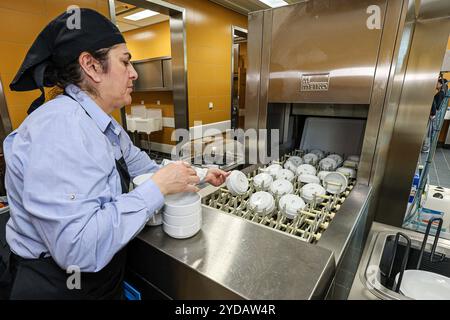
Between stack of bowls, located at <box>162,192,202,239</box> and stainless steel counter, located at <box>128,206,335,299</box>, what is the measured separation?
0.03 metres

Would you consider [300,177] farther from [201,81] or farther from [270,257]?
[201,81]

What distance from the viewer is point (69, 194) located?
55 cm

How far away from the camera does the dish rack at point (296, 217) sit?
915 millimetres

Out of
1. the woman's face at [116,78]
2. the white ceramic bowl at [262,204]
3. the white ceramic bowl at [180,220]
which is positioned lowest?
the white ceramic bowl at [262,204]

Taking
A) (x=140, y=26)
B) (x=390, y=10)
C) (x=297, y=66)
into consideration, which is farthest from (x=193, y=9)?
(x=390, y=10)

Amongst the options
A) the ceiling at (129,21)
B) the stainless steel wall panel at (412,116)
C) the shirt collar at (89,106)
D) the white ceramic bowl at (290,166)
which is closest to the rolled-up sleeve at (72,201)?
the shirt collar at (89,106)

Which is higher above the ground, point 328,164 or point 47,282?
point 328,164

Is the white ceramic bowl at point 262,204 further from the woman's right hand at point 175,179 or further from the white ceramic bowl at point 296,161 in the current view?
the white ceramic bowl at point 296,161

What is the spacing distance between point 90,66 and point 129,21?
5.36 meters

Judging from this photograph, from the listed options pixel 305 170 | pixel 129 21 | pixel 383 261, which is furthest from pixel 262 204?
pixel 129 21

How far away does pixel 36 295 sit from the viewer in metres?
0.68

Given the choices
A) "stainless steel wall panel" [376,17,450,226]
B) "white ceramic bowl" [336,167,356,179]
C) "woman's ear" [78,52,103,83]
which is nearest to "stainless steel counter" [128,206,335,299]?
"woman's ear" [78,52,103,83]

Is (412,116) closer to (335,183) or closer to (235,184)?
(335,183)

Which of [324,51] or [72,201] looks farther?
[324,51]
